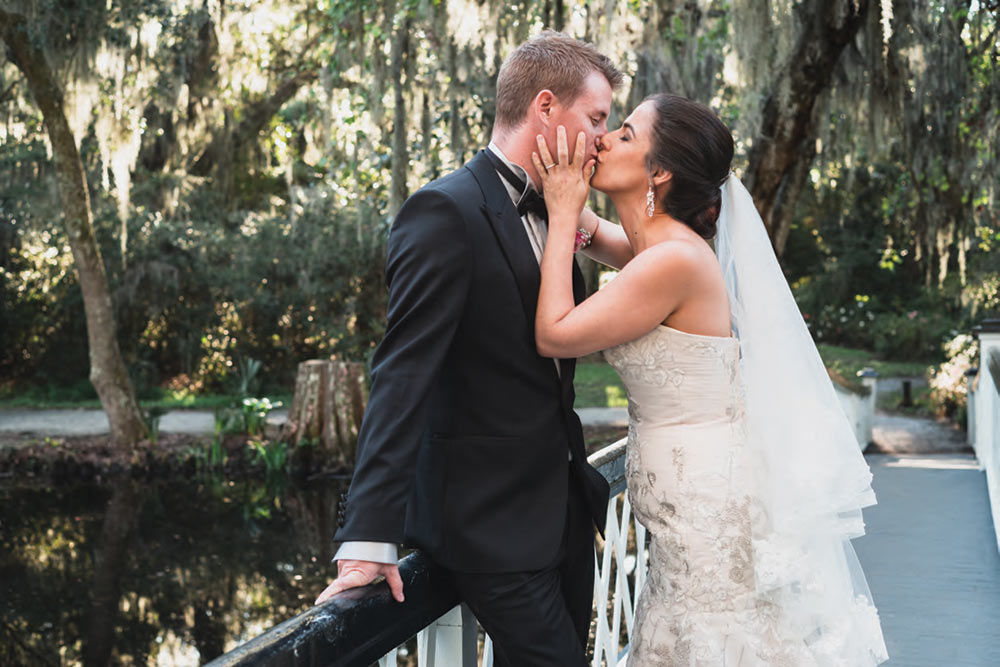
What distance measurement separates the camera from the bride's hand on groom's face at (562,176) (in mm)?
1893

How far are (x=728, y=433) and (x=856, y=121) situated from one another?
22.1 ft

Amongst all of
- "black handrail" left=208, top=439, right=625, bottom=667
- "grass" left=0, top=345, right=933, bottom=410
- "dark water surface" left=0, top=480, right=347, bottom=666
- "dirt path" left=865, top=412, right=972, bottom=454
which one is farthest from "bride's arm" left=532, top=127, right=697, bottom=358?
"grass" left=0, top=345, right=933, bottom=410

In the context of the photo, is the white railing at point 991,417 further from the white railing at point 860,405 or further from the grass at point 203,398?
the grass at point 203,398

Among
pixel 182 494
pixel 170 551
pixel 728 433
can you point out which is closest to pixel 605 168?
pixel 728 433

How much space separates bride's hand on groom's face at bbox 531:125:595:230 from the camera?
6.21ft

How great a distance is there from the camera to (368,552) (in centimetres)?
154

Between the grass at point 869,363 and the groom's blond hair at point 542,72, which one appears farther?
the grass at point 869,363

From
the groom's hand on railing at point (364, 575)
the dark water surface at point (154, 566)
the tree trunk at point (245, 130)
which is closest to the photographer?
the groom's hand on railing at point (364, 575)

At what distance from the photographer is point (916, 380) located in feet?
60.5

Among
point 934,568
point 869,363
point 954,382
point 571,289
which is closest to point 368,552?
point 571,289

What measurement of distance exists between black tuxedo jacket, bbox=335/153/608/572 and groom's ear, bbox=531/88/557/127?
7.5 inches

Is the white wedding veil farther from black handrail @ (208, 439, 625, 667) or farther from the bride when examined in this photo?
black handrail @ (208, 439, 625, 667)

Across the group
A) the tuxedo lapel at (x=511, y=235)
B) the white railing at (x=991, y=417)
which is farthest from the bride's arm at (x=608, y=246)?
the white railing at (x=991, y=417)

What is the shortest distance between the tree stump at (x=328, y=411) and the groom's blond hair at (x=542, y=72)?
910 centimetres
